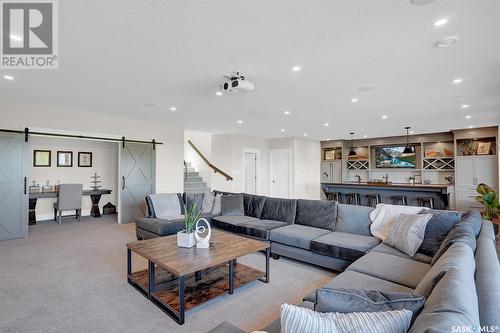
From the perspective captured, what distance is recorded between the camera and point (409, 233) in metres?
2.80

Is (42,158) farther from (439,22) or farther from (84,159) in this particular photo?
(439,22)

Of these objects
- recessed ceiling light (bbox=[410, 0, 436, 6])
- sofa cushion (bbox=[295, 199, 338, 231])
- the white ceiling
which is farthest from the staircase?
recessed ceiling light (bbox=[410, 0, 436, 6])

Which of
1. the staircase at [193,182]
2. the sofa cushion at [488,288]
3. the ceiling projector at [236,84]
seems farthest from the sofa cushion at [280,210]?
the staircase at [193,182]

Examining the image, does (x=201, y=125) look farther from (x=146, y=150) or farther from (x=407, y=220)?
(x=407, y=220)

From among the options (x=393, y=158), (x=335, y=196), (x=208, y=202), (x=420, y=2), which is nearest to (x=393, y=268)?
(x=420, y=2)

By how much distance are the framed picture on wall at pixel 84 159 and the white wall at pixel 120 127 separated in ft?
5.93

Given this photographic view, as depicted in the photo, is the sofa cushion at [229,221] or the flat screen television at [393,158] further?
the flat screen television at [393,158]

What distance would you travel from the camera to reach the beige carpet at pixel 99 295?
222cm

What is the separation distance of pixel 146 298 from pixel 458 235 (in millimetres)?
2908

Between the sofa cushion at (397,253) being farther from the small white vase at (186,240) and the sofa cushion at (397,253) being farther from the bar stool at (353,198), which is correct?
the bar stool at (353,198)

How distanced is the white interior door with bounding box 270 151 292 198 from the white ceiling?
4718mm

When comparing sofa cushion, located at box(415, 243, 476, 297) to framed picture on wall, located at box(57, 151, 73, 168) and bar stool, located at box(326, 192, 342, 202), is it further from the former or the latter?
framed picture on wall, located at box(57, 151, 73, 168)

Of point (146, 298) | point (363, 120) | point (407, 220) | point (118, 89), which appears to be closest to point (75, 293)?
point (146, 298)

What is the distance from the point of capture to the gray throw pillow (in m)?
5.11
